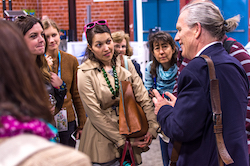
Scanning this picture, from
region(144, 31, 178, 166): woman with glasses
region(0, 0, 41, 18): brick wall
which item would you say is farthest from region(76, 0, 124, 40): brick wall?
region(144, 31, 178, 166): woman with glasses

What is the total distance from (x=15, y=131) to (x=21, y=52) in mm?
184

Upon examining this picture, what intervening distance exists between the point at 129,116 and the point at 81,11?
7847 millimetres

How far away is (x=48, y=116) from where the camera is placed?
0.66 meters

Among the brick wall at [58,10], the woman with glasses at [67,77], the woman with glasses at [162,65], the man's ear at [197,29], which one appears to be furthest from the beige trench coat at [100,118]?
the brick wall at [58,10]

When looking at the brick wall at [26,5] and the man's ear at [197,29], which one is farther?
the brick wall at [26,5]

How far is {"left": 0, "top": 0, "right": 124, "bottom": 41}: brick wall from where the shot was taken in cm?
889

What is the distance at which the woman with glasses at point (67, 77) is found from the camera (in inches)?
87.0

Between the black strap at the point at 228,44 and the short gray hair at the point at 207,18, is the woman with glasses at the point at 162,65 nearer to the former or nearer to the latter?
the black strap at the point at 228,44

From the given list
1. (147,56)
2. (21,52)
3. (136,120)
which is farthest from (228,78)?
(147,56)

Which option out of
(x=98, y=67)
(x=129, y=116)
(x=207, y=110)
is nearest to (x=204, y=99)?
(x=207, y=110)

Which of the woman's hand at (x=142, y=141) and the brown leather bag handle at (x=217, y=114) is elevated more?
the brown leather bag handle at (x=217, y=114)

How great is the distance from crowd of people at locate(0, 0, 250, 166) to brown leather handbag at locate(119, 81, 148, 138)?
0.31ft

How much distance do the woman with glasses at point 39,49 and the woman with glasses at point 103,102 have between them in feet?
0.63

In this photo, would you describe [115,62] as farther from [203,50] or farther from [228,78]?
[228,78]
